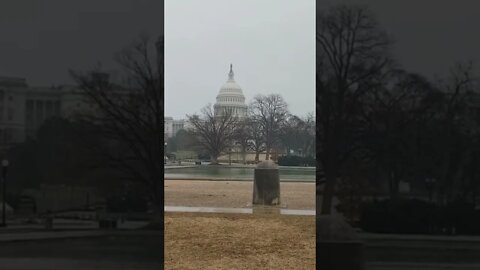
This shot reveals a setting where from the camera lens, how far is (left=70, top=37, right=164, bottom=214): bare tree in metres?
4.80

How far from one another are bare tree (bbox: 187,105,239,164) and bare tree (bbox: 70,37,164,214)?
17572mm

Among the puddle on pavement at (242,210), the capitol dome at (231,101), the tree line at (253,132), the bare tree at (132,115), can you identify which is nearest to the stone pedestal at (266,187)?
the puddle on pavement at (242,210)

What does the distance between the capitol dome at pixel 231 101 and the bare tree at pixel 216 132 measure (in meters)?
0.24

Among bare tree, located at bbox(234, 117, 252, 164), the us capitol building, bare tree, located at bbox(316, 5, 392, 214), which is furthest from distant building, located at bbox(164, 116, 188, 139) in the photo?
bare tree, located at bbox(316, 5, 392, 214)

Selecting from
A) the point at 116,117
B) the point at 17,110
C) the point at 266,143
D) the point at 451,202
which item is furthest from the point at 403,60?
the point at 266,143

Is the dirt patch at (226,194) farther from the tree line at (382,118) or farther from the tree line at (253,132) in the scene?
the tree line at (382,118)

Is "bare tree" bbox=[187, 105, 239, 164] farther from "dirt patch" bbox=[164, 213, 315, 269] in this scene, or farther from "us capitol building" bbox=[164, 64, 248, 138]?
"dirt patch" bbox=[164, 213, 315, 269]

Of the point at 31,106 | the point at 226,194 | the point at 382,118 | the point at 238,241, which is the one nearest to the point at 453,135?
the point at 382,118

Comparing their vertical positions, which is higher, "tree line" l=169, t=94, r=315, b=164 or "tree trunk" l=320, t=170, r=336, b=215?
"tree line" l=169, t=94, r=315, b=164

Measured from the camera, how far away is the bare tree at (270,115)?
63.8 feet

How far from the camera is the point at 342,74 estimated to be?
15.1 ft

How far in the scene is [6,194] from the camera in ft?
16.3

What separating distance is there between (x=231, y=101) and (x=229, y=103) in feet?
0.73

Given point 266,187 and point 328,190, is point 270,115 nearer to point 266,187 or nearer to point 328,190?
point 266,187
